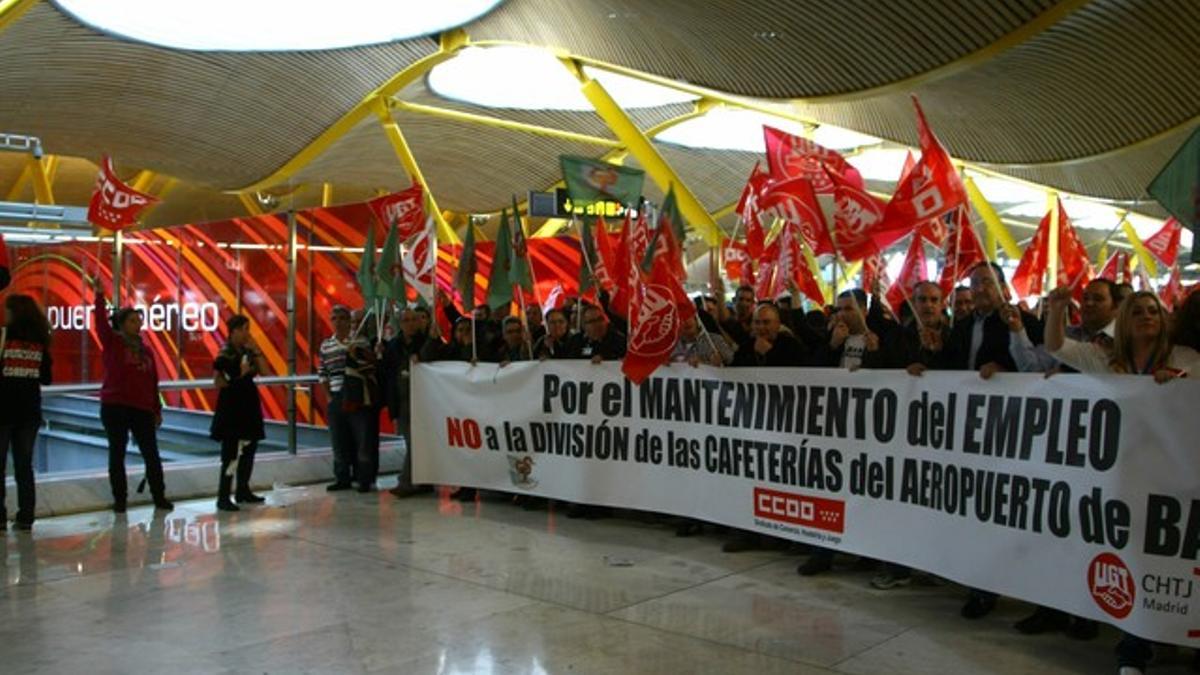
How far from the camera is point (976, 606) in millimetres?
5918

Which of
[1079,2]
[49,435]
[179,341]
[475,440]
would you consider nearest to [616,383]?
[475,440]

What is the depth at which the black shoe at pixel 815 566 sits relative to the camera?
273 inches

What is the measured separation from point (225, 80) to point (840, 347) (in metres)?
21.0

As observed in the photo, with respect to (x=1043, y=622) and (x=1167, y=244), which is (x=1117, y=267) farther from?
(x=1043, y=622)

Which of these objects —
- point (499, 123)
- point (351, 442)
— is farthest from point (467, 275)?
point (499, 123)

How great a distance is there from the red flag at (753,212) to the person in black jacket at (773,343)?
446 centimetres

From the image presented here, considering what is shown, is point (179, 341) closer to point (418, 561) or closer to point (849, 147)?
point (418, 561)

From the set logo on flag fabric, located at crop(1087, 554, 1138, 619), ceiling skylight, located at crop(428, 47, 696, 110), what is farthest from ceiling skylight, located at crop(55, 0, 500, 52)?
logo on flag fabric, located at crop(1087, 554, 1138, 619)

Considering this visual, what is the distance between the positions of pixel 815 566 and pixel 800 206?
3.01 m

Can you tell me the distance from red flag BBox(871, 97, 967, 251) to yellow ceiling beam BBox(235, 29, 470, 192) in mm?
17498

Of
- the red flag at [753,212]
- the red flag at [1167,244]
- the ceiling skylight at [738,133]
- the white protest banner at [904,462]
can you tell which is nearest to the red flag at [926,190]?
the white protest banner at [904,462]

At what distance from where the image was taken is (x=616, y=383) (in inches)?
338

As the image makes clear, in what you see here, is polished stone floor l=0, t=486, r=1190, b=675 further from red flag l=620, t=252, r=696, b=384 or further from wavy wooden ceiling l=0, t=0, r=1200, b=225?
wavy wooden ceiling l=0, t=0, r=1200, b=225

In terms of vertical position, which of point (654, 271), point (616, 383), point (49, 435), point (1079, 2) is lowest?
point (49, 435)
